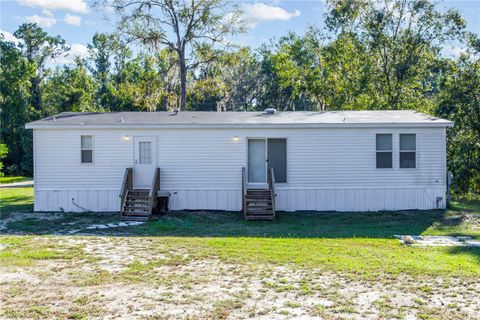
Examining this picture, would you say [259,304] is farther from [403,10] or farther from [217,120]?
[403,10]

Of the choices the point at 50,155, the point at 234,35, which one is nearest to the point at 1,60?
the point at 234,35

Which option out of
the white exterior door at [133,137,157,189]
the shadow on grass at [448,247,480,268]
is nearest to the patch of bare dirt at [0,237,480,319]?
the shadow on grass at [448,247,480,268]

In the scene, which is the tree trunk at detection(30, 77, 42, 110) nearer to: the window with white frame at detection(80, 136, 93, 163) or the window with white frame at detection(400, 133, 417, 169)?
the window with white frame at detection(80, 136, 93, 163)

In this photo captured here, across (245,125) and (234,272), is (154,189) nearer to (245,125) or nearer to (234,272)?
(245,125)

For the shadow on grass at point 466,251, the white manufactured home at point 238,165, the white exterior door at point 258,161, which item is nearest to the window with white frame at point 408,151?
the white manufactured home at point 238,165

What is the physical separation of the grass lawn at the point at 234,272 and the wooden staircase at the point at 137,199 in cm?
94

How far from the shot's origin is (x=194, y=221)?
11867 millimetres

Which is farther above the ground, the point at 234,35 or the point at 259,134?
the point at 234,35

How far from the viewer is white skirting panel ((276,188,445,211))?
43.6 ft

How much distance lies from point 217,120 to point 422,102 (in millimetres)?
13421

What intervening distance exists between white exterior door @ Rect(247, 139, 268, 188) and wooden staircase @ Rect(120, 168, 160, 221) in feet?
8.92

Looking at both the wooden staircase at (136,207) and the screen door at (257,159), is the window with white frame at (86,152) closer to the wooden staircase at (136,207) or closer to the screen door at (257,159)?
the wooden staircase at (136,207)

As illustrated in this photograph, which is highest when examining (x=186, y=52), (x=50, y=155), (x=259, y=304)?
(x=186, y=52)

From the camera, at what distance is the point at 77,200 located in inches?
519
